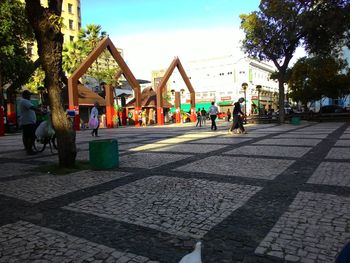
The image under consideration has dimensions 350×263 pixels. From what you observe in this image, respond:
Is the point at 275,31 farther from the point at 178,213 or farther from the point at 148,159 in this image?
the point at 178,213

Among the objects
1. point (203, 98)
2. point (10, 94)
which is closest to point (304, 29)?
point (10, 94)

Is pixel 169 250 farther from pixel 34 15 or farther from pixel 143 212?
pixel 34 15

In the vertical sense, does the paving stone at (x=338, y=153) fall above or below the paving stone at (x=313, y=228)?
above

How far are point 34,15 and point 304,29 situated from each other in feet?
71.6

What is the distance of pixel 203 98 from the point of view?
225ft

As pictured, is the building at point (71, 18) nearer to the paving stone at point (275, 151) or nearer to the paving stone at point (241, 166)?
the paving stone at point (275, 151)

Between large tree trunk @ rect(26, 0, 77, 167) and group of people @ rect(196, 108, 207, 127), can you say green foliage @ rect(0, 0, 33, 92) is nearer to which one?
group of people @ rect(196, 108, 207, 127)

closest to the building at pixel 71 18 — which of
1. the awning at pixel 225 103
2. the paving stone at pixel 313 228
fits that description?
the awning at pixel 225 103

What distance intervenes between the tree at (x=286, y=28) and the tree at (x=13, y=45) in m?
16.8

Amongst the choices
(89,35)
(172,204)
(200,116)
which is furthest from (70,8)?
(172,204)

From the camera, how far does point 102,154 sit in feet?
24.1

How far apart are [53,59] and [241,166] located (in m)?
4.71

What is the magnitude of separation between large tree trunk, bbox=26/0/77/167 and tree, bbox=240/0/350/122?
20954 mm

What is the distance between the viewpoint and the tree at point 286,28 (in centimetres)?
2389
